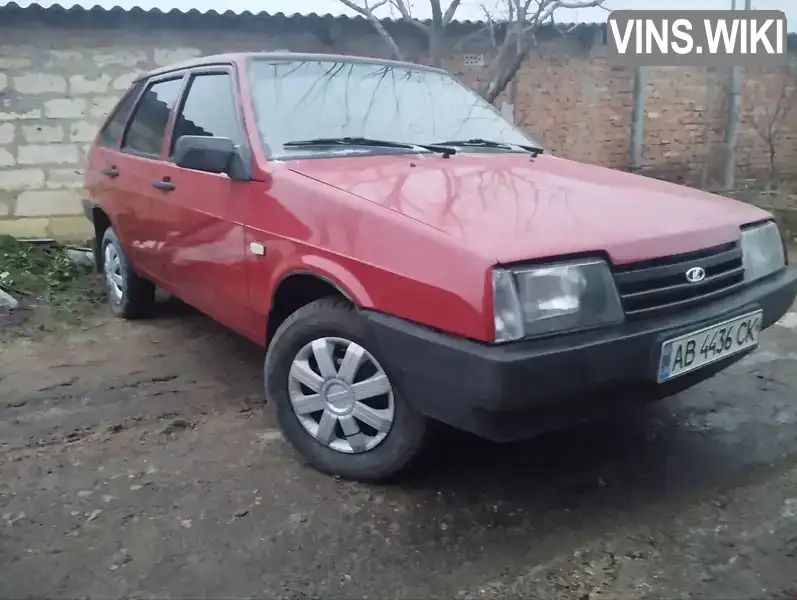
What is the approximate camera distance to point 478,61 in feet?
29.1

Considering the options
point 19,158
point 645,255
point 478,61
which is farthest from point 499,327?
point 478,61

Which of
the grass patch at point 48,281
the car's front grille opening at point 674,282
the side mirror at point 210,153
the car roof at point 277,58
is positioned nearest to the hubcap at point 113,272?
the grass patch at point 48,281

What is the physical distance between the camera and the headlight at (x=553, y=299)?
A: 2.14m

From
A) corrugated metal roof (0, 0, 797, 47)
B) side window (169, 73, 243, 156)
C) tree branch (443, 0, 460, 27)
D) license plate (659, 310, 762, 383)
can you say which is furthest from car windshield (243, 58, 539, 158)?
corrugated metal roof (0, 0, 797, 47)

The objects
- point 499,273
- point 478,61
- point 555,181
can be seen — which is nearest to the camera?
point 499,273

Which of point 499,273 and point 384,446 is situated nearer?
point 499,273

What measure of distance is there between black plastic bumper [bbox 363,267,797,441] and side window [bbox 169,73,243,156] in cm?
137

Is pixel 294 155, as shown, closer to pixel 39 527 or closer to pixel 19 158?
pixel 39 527

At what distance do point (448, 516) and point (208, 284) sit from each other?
1675 millimetres

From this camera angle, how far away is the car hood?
Answer: 2287 millimetres

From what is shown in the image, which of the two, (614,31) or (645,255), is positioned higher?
(614,31)

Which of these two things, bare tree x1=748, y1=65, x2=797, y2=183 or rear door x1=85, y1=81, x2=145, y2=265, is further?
bare tree x1=748, y1=65, x2=797, y2=183

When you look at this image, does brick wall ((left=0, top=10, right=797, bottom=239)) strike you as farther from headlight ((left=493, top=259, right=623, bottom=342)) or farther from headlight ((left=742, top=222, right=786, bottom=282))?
headlight ((left=493, top=259, right=623, bottom=342))

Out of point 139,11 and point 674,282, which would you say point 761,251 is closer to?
point 674,282
